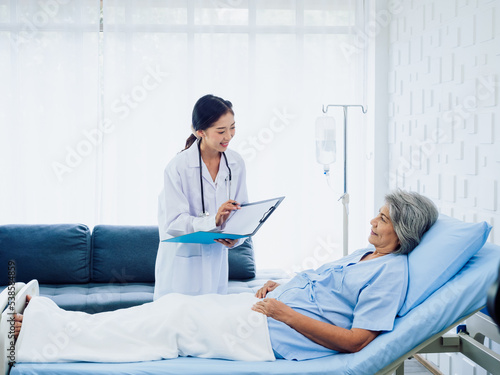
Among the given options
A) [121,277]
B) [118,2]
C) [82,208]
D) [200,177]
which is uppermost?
[118,2]

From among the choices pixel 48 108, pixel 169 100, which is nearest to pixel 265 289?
Result: pixel 169 100

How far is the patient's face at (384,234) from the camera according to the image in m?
1.98

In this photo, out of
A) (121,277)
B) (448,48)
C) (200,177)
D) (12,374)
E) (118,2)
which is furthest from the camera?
(118,2)

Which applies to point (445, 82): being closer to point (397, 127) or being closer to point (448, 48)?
point (448, 48)

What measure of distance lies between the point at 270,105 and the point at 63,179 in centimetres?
158

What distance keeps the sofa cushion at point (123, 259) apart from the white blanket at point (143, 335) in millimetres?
1458

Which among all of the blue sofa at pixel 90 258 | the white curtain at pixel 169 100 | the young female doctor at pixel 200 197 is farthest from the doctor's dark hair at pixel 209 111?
the white curtain at pixel 169 100

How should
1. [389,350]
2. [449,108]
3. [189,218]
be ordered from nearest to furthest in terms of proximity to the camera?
1. [389,350]
2. [189,218]
3. [449,108]

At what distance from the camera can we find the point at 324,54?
3.96 meters

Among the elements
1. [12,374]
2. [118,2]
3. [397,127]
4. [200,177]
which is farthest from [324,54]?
[12,374]

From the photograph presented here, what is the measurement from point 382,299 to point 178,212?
0.91 meters

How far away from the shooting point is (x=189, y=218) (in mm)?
2227

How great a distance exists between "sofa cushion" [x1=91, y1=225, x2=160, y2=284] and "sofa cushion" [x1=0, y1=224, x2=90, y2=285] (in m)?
0.07

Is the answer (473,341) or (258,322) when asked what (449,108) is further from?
(258,322)
